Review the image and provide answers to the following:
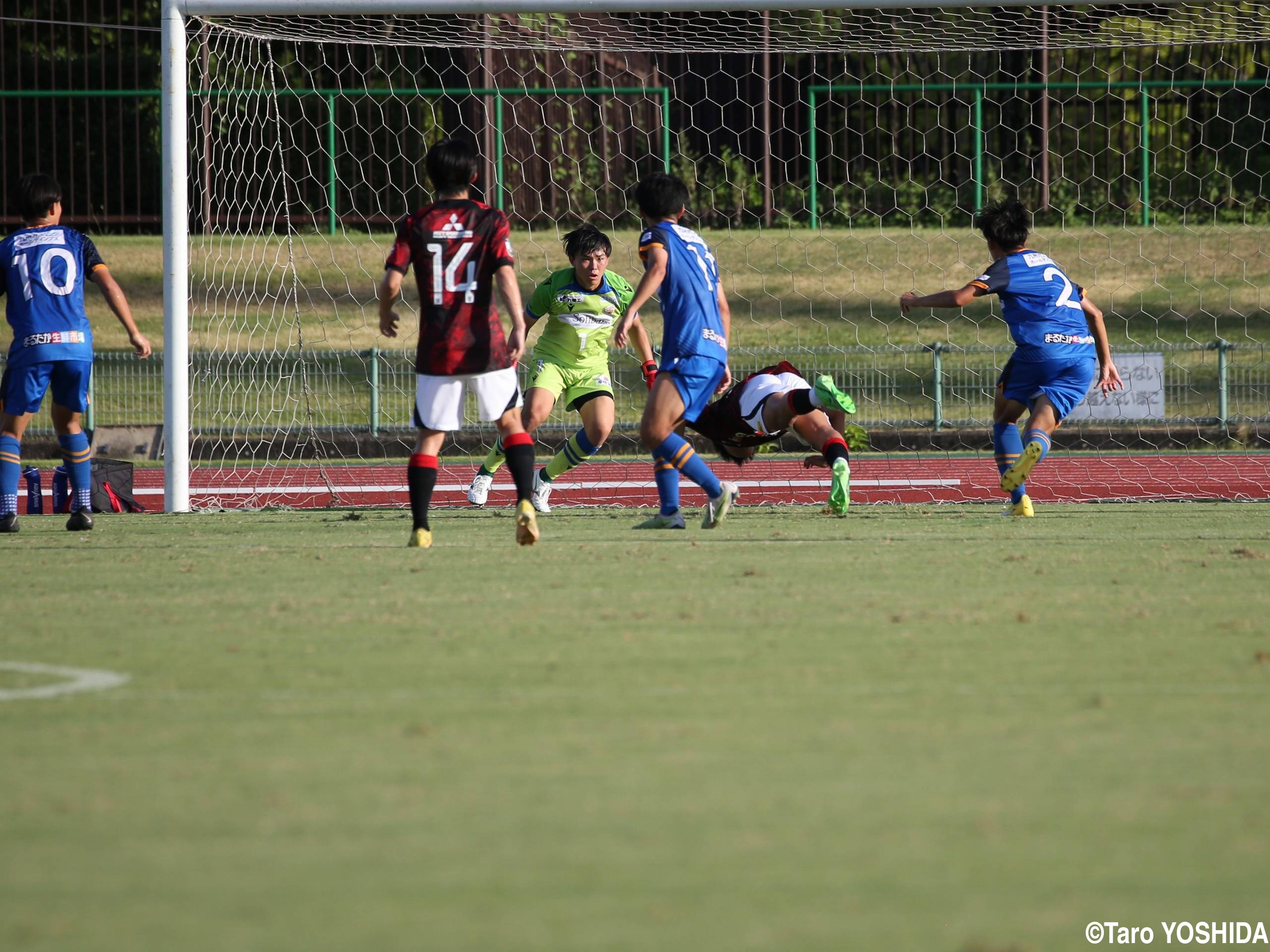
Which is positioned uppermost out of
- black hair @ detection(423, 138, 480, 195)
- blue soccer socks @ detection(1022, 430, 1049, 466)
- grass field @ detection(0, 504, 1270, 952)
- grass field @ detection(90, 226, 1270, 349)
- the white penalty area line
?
grass field @ detection(90, 226, 1270, 349)

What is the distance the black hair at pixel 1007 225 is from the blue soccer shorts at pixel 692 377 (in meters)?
1.90

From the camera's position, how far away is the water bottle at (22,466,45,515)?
33.0 ft

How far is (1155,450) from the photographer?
15.9m

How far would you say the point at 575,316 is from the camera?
9.34 meters

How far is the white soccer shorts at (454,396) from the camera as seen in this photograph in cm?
727

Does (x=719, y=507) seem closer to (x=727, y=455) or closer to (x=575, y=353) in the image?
(x=727, y=455)

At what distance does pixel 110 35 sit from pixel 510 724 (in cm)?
2634

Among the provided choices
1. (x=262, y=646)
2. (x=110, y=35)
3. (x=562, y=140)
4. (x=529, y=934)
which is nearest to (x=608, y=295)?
(x=262, y=646)

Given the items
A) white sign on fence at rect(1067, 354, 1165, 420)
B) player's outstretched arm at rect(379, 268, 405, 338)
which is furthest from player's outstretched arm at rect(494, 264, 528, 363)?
white sign on fence at rect(1067, 354, 1165, 420)

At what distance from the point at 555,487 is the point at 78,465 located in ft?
14.1

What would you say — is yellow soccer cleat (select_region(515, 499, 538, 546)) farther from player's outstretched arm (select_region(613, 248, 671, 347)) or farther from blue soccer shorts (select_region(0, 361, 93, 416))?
blue soccer shorts (select_region(0, 361, 93, 416))

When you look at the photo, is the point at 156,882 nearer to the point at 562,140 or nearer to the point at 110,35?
the point at 562,140

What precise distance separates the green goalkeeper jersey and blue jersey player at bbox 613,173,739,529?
3.27 ft

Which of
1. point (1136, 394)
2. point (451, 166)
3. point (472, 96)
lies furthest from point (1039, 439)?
point (472, 96)
